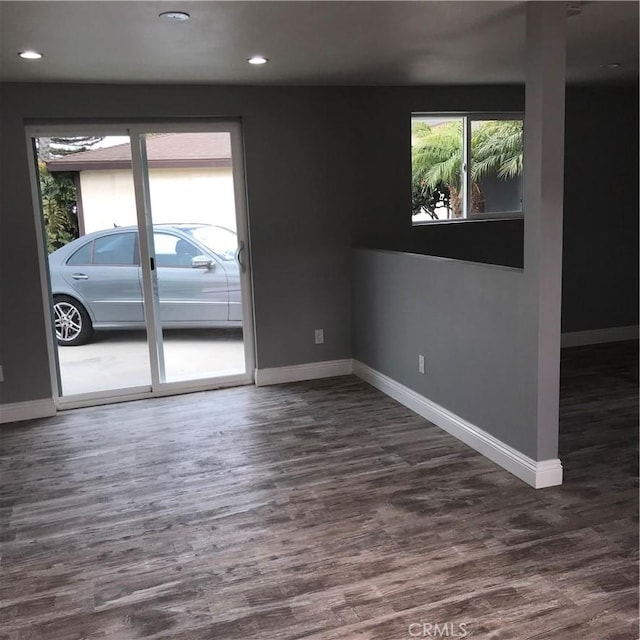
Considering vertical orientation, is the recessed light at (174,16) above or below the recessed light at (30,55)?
below

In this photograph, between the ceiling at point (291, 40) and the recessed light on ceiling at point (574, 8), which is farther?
the recessed light on ceiling at point (574, 8)

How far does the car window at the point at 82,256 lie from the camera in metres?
4.46

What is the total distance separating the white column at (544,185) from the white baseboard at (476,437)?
13 centimetres

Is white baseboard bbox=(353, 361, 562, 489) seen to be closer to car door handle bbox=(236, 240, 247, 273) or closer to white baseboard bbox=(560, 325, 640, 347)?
car door handle bbox=(236, 240, 247, 273)

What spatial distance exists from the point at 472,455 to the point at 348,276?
1969 millimetres

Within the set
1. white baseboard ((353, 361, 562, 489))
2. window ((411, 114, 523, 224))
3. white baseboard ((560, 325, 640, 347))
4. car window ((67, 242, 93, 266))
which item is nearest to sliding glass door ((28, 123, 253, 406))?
car window ((67, 242, 93, 266))

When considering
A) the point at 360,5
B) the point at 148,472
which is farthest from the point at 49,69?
the point at 148,472

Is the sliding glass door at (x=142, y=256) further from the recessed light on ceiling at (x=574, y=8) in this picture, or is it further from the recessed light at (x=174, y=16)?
the recessed light on ceiling at (x=574, y=8)

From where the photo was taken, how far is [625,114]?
5.54 m

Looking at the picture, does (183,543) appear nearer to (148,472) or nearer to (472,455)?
(148,472)

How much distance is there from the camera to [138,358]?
4.71 m

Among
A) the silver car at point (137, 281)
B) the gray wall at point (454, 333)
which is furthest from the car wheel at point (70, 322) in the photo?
the gray wall at point (454, 333)

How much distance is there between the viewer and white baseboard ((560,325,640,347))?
18.6 ft

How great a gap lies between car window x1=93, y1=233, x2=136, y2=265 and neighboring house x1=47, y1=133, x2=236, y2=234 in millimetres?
89
